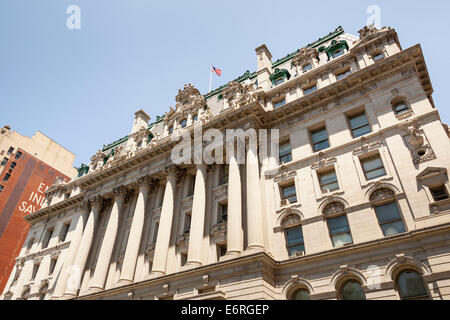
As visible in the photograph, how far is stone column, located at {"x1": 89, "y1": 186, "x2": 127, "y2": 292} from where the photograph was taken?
30.2m

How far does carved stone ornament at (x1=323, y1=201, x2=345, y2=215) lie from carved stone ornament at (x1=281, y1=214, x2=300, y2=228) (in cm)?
215

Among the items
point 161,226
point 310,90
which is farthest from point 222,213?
point 310,90

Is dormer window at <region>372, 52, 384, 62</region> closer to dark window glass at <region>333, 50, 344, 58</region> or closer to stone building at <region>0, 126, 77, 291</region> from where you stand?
dark window glass at <region>333, 50, 344, 58</region>

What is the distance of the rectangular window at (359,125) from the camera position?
2567cm

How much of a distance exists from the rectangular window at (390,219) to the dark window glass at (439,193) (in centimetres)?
225

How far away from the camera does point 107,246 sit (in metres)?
32.5

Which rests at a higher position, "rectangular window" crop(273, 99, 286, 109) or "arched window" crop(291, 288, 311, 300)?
"rectangular window" crop(273, 99, 286, 109)

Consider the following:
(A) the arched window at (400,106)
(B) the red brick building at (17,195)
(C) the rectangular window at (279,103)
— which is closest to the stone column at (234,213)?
(C) the rectangular window at (279,103)

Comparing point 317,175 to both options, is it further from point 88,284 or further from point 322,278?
point 88,284

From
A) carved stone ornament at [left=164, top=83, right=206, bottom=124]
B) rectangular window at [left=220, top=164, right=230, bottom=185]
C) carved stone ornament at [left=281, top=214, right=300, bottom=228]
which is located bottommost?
carved stone ornament at [left=281, top=214, right=300, bottom=228]

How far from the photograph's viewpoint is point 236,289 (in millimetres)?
21078

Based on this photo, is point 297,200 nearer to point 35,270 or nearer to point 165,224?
point 165,224

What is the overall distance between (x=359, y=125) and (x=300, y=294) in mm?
13895

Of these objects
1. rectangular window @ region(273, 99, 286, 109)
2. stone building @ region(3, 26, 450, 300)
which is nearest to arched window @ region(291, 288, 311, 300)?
stone building @ region(3, 26, 450, 300)
